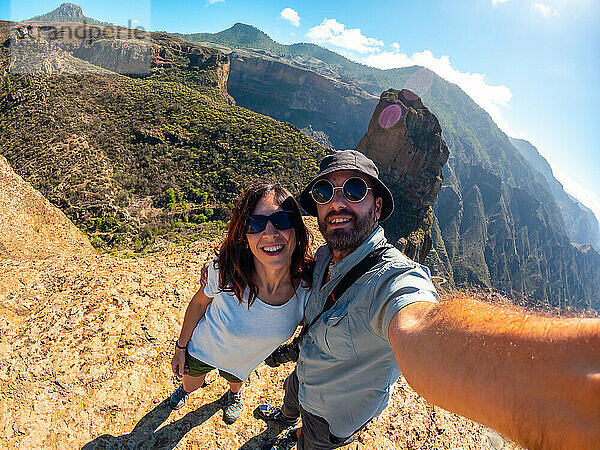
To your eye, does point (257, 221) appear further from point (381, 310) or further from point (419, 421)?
point (419, 421)

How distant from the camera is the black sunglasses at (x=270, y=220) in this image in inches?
84.4

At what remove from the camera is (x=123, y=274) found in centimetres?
479

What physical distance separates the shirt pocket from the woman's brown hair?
2.04 ft

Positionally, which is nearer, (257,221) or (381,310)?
(381,310)

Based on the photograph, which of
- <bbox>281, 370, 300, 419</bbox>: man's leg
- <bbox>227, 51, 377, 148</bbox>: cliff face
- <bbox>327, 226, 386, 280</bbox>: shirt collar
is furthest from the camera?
<bbox>227, 51, 377, 148</bbox>: cliff face

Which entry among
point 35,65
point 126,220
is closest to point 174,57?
point 35,65

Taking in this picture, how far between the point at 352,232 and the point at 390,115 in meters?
26.5

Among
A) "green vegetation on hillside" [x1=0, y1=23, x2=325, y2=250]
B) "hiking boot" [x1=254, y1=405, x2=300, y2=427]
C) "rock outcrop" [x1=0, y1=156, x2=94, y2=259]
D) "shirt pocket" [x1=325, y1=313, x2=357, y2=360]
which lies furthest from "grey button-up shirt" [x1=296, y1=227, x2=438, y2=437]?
"green vegetation on hillside" [x1=0, y1=23, x2=325, y2=250]

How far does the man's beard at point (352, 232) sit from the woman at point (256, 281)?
34 centimetres

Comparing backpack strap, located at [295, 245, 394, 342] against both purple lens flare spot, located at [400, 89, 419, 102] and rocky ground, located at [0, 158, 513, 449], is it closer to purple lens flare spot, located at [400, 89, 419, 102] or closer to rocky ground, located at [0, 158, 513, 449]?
rocky ground, located at [0, 158, 513, 449]

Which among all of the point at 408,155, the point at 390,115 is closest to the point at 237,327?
the point at 390,115

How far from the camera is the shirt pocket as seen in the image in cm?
159

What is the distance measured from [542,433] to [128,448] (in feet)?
11.1

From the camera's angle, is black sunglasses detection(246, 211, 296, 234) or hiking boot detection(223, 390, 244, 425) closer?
black sunglasses detection(246, 211, 296, 234)
